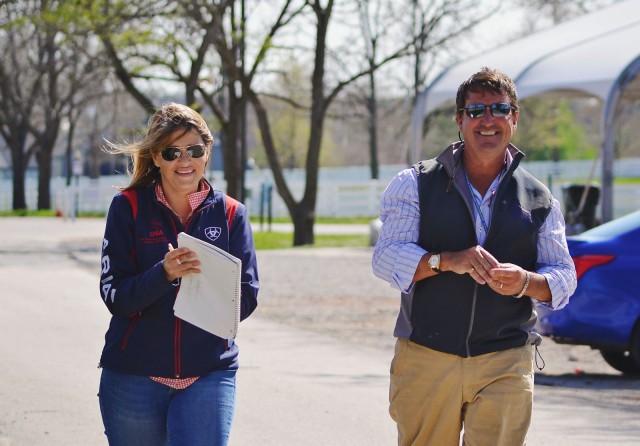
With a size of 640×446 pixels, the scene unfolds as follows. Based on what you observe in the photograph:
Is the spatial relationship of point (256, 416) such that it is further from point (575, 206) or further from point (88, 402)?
point (575, 206)

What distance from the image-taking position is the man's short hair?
14.2ft

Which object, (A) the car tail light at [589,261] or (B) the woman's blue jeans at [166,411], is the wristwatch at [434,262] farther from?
(A) the car tail light at [589,261]

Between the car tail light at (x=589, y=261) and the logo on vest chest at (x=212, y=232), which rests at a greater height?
the logo on vest chest at (x=212, y=232)

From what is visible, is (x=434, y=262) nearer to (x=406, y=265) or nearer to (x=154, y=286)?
(x=406, y=265)

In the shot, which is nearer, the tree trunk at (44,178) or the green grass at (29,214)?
the green grass at (29,214)

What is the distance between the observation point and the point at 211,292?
424 cm

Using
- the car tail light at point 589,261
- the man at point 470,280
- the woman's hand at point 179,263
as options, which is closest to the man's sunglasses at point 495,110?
the man at point 470,280

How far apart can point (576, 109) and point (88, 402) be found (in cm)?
7339

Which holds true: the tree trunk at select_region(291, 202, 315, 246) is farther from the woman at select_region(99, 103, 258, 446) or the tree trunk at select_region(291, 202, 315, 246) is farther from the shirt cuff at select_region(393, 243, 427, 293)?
the shirt cuff at select_region(393, 243, 427, 293)

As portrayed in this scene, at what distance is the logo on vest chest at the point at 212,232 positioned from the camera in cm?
438

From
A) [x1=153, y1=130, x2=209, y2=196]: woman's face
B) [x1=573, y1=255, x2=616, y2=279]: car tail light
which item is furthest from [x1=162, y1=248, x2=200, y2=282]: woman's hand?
[x1=573, y1=255, x2=616, y2=279]: car tail light

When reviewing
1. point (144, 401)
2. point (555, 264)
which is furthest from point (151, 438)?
point (555, 264)

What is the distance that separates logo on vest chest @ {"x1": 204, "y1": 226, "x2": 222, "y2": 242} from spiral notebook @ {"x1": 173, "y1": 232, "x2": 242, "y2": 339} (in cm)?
17

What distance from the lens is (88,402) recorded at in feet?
29.0
